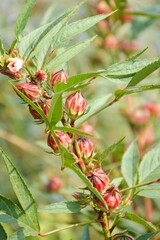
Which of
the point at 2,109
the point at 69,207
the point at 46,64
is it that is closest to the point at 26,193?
the point at 69,207

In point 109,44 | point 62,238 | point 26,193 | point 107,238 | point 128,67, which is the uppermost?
point 109,44

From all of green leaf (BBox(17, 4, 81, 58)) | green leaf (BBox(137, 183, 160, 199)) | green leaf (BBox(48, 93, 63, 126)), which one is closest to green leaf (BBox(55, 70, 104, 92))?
green leaf (BBox(48, 93, 63, 126))

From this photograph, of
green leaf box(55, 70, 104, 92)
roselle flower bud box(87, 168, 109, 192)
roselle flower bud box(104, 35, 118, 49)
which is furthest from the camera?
roselle flower bud box(104, 35, 118, 49)

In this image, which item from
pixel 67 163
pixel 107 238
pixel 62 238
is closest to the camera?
pixel 67 163

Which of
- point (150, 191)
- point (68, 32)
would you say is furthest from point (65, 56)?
point (150, 191)

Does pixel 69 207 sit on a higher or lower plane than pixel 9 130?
lower

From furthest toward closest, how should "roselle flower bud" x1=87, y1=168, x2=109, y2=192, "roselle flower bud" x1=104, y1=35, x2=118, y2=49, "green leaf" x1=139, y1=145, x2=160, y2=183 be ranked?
"roselle flower bud" x1=104, y1=35, x2=118, y2=49, "green leaf" x1=139, y1=145, x2=160, y2=183, "roselle flower bud" x1=87, y1=168, x2=109, y2=192

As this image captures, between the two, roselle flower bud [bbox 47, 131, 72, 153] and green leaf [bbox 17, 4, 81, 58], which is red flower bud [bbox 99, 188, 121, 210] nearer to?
roselle flower bud [bbox 47, 131, 72, 153]

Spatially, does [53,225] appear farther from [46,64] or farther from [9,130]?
[46,64]
